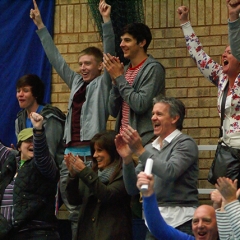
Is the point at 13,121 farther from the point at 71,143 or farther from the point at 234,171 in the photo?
the point at 234,171

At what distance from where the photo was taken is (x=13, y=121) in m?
10.7

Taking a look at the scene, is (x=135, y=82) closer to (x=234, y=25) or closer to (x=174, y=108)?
(x=174, y=108)

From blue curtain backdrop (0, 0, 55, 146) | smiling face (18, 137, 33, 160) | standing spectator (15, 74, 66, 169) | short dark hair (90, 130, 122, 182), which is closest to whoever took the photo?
short dark hair (90, 130, 122, 182)

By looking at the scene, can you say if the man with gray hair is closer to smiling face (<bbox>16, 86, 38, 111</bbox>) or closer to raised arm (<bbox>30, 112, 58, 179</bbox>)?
raised arm (<bbox>30, 112, 58, 179</bbox>)

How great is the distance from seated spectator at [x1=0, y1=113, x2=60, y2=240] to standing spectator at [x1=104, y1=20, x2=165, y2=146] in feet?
2.56

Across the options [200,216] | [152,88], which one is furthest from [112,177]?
[200,216]

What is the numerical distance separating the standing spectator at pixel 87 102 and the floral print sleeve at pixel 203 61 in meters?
0.78

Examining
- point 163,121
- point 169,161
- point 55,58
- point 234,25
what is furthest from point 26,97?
point 234,25

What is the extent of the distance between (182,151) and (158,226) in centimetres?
87

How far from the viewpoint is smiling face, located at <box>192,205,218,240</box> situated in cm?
679

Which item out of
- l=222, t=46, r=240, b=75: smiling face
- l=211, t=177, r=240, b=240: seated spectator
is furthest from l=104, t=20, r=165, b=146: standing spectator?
l=211, t=177, r=240, b=240: seated spectator

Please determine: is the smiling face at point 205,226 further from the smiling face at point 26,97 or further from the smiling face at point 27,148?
the smiling face at point 26,97

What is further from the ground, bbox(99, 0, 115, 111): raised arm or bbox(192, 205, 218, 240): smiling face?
bbox(99, 0, 115, 111): raised arm

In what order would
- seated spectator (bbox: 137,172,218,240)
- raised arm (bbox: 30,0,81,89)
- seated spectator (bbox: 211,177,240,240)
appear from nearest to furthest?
1. seated spectator (bbox: 211,177,240,240)
2. seated spectator (bbox: 137,172,218,240)
3. raised arm (bbox: 30,0,81,89)
